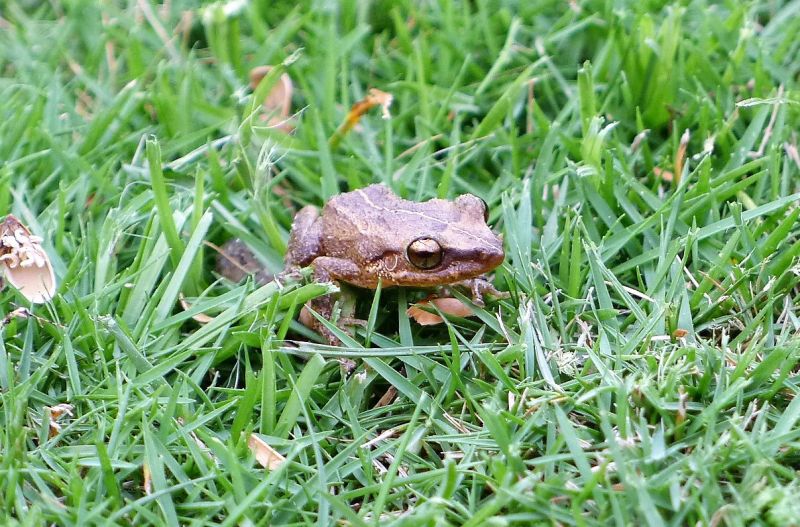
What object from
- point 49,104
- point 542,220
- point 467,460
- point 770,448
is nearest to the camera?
point 770,448

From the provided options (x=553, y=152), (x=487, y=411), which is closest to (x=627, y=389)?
(x=487, y=411)

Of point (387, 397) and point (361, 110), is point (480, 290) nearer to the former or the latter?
point (387, 397)

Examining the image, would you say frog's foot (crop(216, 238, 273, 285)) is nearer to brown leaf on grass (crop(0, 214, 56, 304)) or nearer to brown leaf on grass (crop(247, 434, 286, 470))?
brown leaf on grass (crop(0, 214, 56, 304))

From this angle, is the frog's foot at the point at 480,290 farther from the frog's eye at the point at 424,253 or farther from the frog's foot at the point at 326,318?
the frog's foot at the point at 326,318

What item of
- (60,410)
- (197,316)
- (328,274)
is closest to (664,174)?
(328,274)

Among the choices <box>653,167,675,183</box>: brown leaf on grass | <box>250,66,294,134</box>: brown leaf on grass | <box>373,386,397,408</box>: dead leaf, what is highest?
<box>250,66,294,134</box>: brown leaf on grass

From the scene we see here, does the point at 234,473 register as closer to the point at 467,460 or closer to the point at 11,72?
the point at 467,460

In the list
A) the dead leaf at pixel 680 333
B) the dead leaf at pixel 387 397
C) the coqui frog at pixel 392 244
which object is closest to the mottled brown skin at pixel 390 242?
the coqui frog at pixel 392 244

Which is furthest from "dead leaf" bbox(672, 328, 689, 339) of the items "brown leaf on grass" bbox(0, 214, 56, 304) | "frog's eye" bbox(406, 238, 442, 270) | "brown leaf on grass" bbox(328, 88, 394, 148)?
"brown leaf on grass" bbox(0, 214, 56, 304)
